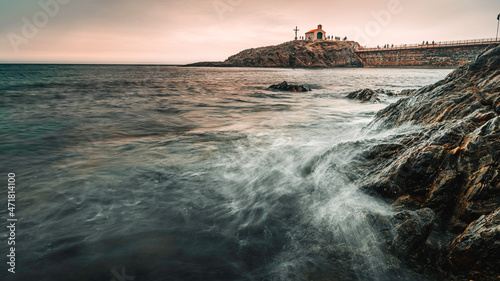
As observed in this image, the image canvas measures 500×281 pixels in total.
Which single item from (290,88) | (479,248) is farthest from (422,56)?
(479,248)

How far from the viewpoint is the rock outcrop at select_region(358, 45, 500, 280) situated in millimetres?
2592

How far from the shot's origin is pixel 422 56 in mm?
100250

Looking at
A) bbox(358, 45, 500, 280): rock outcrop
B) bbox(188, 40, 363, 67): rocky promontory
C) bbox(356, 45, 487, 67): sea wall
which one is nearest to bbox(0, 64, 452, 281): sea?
bbox(358, 45, 500, 280): rock outcrop

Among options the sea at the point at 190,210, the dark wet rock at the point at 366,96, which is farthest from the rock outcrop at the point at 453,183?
the dark wet rock at the point at 366,96

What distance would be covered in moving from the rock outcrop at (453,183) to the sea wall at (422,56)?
302 feet

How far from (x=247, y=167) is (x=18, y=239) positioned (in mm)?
4365

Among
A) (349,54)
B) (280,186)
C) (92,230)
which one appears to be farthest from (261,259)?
(349,54)

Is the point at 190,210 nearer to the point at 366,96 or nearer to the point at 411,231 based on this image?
the point at 411,231

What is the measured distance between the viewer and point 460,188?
3.21m

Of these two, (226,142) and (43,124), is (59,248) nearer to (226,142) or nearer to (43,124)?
(226,142)

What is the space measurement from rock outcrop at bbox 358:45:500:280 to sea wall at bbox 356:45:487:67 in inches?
3623

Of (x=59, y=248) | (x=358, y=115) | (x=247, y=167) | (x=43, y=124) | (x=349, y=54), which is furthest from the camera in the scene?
(x=349, y=54)

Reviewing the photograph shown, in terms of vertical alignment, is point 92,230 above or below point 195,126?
below

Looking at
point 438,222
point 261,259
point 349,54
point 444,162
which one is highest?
point 349,54
